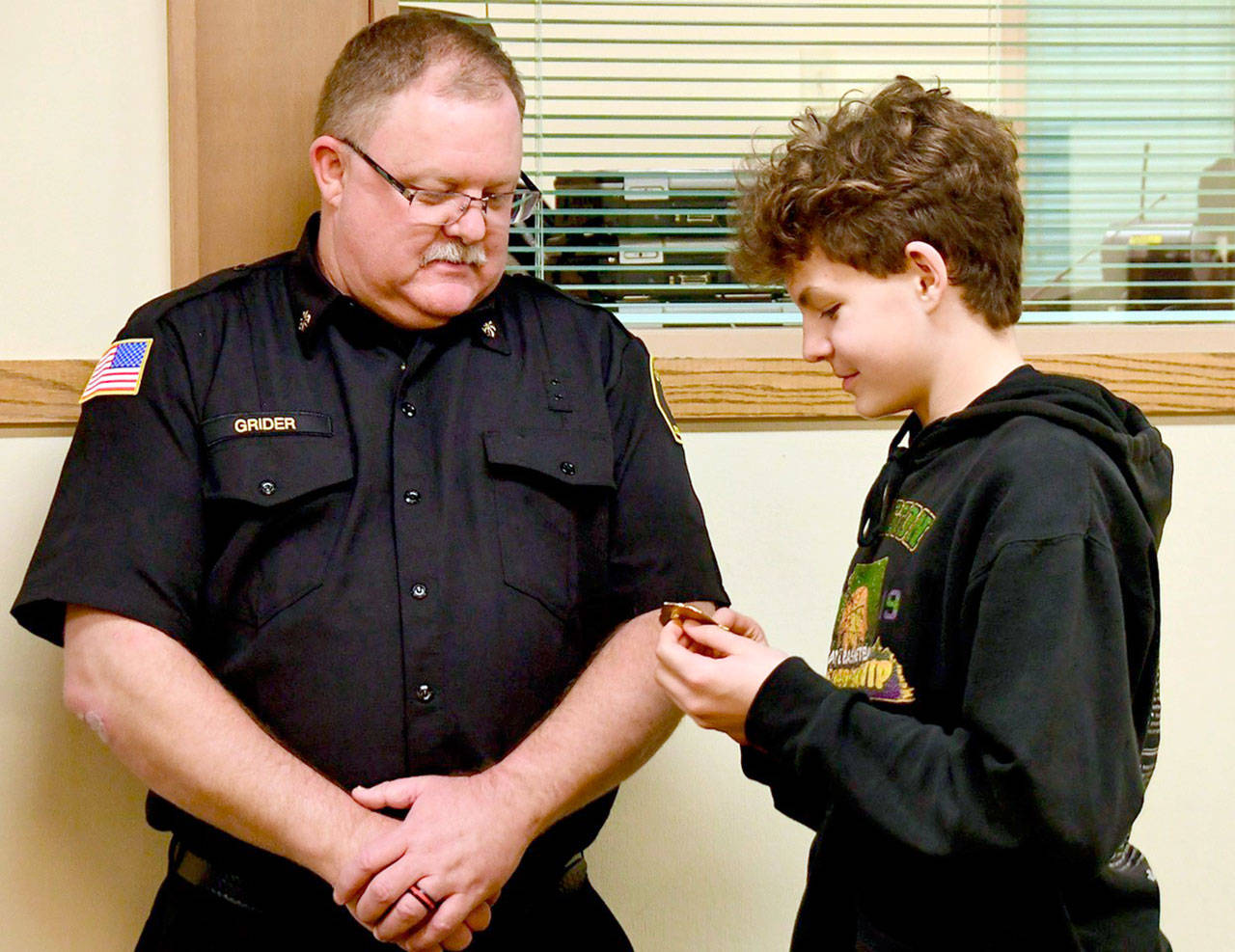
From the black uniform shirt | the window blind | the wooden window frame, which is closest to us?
the black uniform shirt

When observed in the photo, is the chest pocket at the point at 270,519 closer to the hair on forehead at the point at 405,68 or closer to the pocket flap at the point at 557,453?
the pocket flap at the point at 557,453

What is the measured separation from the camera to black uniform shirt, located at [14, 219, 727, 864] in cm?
141

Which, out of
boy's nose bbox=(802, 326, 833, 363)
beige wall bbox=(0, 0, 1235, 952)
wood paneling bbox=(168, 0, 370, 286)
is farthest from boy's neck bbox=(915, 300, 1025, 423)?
wood paneling bbox=(168, 0, 370, 286)

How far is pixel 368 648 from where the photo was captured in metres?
1.41

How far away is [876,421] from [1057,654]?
0.97m

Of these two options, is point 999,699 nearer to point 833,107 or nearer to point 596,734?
point 596,734

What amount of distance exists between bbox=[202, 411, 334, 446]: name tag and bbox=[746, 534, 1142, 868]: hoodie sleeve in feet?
2.36

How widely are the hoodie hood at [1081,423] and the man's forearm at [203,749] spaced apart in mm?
696

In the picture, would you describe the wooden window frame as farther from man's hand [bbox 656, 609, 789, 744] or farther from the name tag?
man's hand [bbox 656, 609, 789, 744]

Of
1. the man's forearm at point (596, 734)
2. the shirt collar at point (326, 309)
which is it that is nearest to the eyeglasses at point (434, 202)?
the shirt collar at point (326, 309)

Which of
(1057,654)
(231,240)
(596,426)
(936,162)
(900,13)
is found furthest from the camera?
(900,13)

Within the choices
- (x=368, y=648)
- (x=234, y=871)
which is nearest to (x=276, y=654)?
(x=368, y=648)

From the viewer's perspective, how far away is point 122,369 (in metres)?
1.47

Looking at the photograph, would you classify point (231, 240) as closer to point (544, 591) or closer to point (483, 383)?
point (483, 383)
